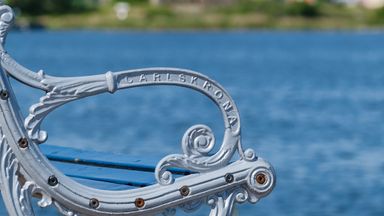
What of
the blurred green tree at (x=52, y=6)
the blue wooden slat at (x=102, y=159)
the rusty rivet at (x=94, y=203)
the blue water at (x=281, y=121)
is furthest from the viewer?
the blurred green tree at (x=52, y=6)

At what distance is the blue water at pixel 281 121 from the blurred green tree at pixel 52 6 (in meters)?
35.3

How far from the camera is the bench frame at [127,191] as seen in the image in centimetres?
394

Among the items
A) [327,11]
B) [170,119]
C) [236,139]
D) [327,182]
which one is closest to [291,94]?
[170,119]

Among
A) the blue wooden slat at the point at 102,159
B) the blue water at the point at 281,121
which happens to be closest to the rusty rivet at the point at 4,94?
the blue wooden slat at the point at 102,159

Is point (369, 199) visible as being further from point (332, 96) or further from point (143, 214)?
point (332, 96)

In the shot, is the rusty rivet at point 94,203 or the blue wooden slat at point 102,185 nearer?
the rusty rivet at point 94,203

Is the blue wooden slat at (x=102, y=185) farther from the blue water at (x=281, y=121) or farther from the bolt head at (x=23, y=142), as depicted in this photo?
the blue water at (x=281, y=121)

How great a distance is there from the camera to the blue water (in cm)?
1380

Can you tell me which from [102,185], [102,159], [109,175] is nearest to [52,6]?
[102,159]

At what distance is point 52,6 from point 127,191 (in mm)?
86588

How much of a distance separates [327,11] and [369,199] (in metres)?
77.5

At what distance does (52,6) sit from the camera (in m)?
89.9

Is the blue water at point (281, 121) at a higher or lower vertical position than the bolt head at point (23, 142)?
higher

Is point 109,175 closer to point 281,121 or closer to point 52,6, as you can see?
point 281,121
